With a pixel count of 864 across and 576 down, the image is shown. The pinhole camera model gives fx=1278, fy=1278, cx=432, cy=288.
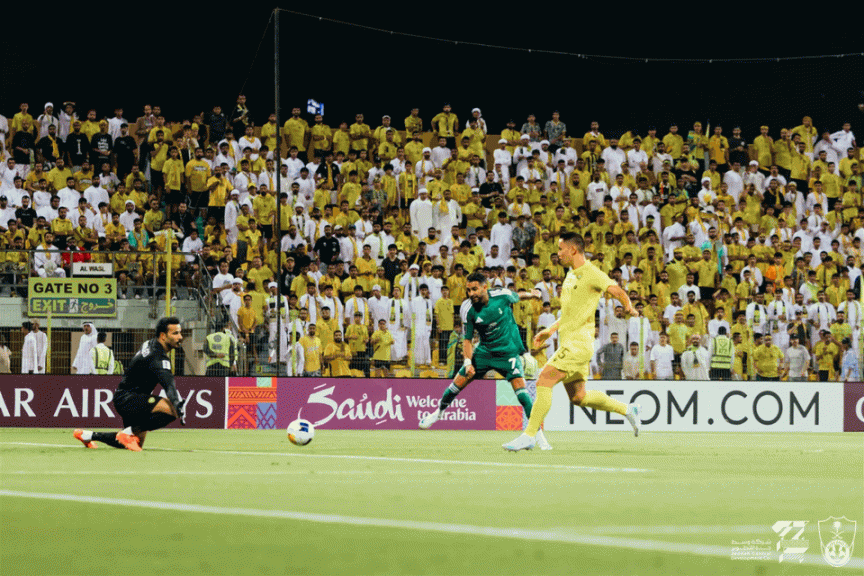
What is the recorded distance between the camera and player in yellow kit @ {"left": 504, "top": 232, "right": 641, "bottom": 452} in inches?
508

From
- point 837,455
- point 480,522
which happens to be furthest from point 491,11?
point 480,522

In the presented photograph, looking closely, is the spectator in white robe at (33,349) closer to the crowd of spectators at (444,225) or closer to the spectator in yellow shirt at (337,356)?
the crowd of spectators at (444,225)

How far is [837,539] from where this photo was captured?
570 cm

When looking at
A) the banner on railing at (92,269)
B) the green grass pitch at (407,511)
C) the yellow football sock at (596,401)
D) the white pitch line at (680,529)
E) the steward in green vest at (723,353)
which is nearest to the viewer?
the green grass pitch at (407,511)

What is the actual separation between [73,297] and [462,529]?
16311mm

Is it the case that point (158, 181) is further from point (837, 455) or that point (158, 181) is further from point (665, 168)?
point (837, 455)

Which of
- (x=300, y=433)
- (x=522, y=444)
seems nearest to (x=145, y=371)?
(x=300, y=433)

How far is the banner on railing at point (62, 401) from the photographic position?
21.4m

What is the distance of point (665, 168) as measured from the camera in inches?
1166

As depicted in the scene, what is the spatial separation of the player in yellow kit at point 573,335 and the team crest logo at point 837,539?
6256mm

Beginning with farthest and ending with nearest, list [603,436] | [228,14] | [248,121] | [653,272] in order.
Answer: [228,14], [248,121], [653,272], [603,436]

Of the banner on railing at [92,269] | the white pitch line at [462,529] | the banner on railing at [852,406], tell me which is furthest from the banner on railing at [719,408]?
the white pitch line at [462,529]

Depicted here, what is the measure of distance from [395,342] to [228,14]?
12520 millimetres

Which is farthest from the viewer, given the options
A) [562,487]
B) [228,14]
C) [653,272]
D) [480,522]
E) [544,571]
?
[228,14]
